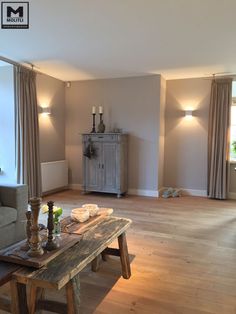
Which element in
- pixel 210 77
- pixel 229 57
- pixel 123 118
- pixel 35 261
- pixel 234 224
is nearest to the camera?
pixel 35 261

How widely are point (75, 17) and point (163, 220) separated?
9.48 feet

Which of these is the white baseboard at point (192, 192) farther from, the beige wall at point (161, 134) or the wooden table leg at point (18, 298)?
the wooden table leg at point (18, 298)

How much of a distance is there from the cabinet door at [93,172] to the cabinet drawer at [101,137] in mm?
105

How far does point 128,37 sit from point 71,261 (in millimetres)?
2870

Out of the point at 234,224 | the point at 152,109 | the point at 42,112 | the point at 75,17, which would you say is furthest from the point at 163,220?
the point at 42,112

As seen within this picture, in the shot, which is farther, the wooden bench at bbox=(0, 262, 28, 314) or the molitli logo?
the molitli logo

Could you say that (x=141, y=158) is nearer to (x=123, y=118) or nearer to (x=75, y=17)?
(x=123, y=118)

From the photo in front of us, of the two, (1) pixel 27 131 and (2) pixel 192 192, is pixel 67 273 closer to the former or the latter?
(1) pixel 27 131

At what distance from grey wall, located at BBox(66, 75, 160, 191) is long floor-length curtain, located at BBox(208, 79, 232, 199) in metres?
1.10

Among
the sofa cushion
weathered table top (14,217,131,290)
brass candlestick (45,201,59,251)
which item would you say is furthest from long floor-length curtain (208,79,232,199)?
brass candlestick (45,201,59,251)

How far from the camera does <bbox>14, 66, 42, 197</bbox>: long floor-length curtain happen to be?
4.65m

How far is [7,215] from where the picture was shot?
2.64m

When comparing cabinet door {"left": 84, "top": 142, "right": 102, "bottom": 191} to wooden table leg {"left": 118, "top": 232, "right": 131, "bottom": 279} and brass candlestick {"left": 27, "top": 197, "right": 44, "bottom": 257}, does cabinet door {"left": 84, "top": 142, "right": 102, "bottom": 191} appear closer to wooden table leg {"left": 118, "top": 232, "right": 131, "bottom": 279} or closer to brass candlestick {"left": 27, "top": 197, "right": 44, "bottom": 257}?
wooden table leg {"left": 118, "top": 232, "right": 131, "bottom": 279}

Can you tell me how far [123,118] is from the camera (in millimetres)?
5695
